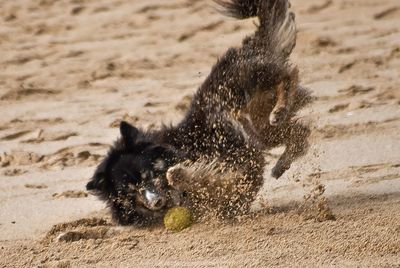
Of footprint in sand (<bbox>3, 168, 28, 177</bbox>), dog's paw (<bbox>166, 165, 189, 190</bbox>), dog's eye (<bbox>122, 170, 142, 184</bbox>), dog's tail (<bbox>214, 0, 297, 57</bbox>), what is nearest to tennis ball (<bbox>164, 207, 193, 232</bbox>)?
dog's paw (<bbox>166, 165, 189, 190</bbox>)

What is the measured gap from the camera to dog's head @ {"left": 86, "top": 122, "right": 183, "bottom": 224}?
7027mm

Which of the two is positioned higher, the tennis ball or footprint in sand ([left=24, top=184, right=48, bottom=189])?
the tennis ball

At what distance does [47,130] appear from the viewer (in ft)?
29.6

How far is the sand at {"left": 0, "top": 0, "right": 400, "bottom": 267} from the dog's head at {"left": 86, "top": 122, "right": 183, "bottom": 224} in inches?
8.0

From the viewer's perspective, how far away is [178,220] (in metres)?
6.86

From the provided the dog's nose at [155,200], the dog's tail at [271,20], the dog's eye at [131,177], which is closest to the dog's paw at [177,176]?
the dog's nose at [155,200]

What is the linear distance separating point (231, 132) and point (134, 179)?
2.78 ft

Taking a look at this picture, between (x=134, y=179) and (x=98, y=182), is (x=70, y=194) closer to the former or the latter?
(x=98, y=182)

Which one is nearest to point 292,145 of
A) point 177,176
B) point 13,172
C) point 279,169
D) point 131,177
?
point 279,169

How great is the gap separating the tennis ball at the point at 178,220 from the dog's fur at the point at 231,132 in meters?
0.12

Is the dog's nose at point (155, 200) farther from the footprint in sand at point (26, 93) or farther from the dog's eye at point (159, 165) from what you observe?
the footprint in sand at point (26, 93)

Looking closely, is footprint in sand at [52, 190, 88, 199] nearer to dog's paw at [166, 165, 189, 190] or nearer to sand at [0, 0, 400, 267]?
sand at [0, 0, 400, 267]

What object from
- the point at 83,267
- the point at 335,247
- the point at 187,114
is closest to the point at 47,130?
the point at 187,114

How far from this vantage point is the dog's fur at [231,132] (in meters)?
7.10
